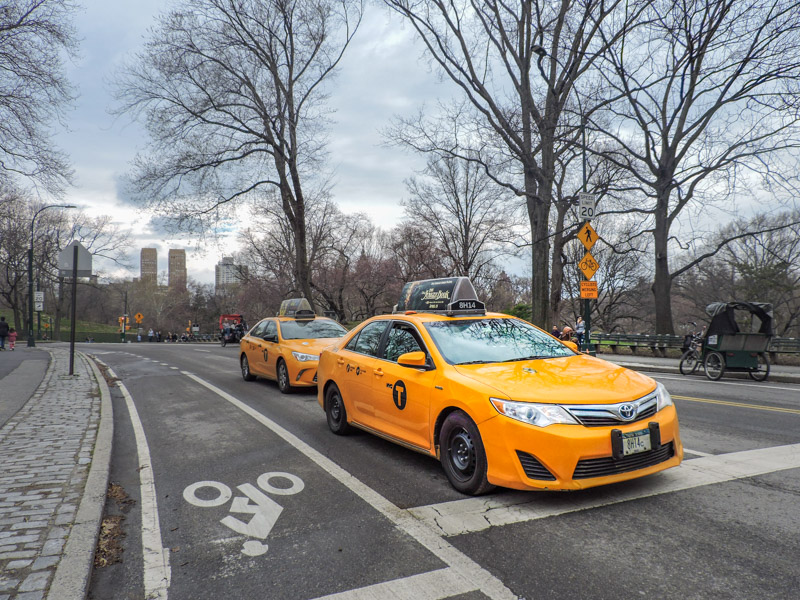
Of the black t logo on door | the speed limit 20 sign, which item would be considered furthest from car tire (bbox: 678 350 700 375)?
the black t logo on door

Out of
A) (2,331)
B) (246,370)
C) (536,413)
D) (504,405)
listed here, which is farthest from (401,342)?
(2,331)

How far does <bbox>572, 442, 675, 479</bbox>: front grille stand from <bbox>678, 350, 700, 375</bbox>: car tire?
12031 mm

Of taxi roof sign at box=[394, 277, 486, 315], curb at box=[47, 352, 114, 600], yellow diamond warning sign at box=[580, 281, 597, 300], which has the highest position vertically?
yellow diamond warning sign at box=[580, 281, 597, 300]

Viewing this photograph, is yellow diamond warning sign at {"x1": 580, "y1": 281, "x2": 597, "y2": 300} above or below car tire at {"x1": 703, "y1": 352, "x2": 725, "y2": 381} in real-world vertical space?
above

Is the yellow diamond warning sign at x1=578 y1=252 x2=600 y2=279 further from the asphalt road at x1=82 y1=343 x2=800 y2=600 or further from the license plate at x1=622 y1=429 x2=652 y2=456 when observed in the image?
the license plate at x1=622 y1=429 x2=652 y2=456

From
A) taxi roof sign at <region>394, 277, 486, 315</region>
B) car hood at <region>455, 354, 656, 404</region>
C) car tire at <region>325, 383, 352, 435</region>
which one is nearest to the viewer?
car hood at <region>455, 354, 656, 404</region>

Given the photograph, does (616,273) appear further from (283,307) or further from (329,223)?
(283,307)

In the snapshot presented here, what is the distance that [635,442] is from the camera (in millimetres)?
3832

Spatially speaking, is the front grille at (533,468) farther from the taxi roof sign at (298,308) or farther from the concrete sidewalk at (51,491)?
the taxi roof sign at (298,308)

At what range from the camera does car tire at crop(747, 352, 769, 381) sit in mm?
12922

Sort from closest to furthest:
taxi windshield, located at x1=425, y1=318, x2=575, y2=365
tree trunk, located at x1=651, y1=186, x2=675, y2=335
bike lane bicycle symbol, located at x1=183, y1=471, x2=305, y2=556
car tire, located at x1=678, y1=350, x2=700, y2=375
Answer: bike lane bicycle symbol, located at x1=183, y1=471, x2=305, y2=556, taxi windshield, located at x1=425, y1=318, x2=575, y2=365, car tire, located at x1=678, y1=350, x2=700, y2=375, tree trunk, located at x1=651, y1=186, x2=675, y2=335

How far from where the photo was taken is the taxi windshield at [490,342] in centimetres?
488

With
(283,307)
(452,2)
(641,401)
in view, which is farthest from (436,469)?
(452,2)

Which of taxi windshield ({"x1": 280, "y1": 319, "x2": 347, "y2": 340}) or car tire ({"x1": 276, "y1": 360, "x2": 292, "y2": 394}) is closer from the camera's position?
car tire ({"x1": 276, "y1": 360, "x2": 292, "y2": 394})
